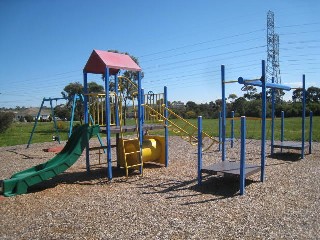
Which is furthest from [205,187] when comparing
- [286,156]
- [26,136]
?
[26,136]

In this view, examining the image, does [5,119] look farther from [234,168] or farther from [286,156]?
[234,168]

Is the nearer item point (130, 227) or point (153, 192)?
point (130, 227)

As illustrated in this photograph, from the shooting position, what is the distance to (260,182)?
702 cm

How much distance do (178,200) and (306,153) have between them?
7.50m

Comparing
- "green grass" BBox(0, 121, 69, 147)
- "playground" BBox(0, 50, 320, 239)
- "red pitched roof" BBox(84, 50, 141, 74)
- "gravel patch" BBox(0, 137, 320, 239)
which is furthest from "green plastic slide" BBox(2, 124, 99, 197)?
"green grass" BBox(0, 121, 69, 147)

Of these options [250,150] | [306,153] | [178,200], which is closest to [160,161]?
[178,200]

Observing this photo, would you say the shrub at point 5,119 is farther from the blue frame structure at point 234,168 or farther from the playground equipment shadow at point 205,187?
the blue frame structure at point 234,168

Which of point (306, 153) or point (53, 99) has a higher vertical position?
point (53, 99)

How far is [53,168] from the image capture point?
267 inches

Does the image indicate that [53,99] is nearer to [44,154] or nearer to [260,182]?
[44,154]

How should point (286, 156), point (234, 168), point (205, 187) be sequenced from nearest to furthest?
point (205, 187) < point (234, 168) < point (286, 156)

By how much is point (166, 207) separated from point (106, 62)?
3.95 metres

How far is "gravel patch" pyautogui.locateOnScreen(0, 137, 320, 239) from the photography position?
4.31 metres

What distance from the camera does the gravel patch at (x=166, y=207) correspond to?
431 cm
